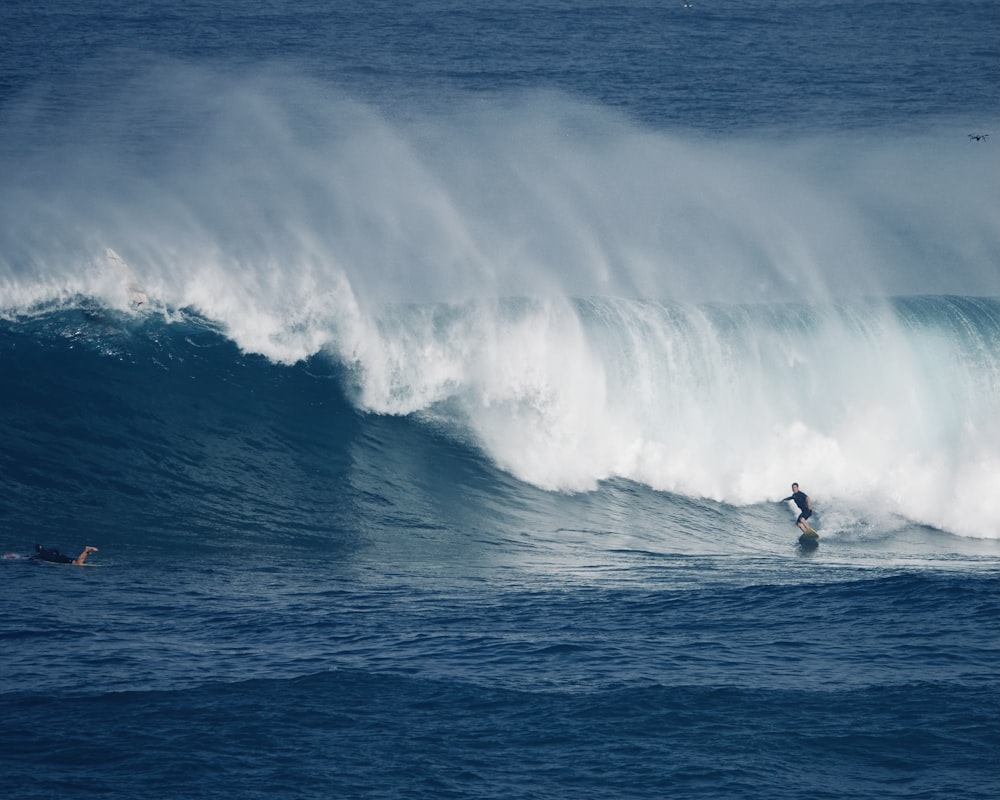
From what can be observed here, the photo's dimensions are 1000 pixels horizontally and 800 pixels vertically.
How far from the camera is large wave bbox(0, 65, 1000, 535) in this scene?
23.6m

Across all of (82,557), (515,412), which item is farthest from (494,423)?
(82,557)

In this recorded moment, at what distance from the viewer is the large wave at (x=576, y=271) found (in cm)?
2358

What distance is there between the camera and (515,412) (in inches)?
917

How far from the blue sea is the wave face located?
9 centimetres

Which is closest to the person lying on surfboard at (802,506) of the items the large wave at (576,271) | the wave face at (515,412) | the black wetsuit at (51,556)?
the wave face at (515,412)

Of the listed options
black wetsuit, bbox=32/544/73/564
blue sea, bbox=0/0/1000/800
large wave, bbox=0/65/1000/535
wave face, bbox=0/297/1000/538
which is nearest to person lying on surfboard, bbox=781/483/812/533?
blue sea, bbox=0/0/1000/800

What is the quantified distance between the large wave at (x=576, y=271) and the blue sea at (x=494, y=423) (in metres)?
0.14

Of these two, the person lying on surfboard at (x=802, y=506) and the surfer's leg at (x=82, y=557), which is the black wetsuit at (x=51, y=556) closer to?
the surfer's leg at (x=82, y=557)

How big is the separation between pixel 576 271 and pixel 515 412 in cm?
968

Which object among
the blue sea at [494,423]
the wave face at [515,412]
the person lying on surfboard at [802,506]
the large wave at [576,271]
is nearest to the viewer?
the blue sea at [494,423]

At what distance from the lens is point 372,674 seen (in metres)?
11.5

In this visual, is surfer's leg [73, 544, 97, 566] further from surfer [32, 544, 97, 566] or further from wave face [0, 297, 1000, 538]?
wave face [0, 297, 1000, 538]

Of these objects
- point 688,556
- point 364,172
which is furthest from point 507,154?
point 688,556

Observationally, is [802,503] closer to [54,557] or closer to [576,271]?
[54,557]
